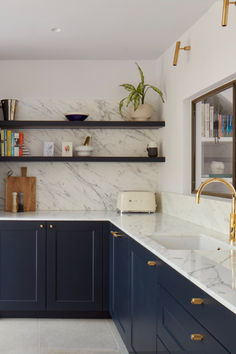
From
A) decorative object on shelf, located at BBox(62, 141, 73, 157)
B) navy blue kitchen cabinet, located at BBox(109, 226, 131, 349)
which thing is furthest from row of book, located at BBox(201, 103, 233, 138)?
decorative object on shelf, located at BBox(62, 141, 73, 157)

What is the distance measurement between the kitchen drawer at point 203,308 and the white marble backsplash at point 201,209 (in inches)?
37.7

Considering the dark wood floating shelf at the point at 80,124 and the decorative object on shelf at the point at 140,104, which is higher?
the decorative object on shelf at the point at 140,104

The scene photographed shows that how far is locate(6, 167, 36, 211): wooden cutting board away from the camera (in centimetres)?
486

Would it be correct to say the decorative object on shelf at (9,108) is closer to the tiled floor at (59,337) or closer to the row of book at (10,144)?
the row of book at (10,144)

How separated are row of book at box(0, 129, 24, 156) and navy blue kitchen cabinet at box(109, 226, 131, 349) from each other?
1.27m

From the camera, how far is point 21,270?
430cm

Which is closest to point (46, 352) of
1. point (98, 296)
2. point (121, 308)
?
point (121, 308)

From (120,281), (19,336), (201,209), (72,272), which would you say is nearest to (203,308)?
(201,209)

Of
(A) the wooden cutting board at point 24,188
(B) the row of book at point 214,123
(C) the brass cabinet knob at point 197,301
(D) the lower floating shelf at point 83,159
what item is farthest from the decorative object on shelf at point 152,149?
(C) the brass cabinet knob at point 197,301

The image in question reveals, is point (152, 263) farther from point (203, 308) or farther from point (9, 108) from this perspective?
point (9, 108)

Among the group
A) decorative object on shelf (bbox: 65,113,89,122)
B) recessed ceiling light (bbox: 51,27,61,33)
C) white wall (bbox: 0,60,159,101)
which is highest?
recessed ceiling light (bbox: 51,27,61,33)

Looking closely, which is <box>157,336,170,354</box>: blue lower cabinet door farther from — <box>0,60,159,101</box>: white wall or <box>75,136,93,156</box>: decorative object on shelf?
<box>0,60,159,101</box>: white wall

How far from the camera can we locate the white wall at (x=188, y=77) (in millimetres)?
3162

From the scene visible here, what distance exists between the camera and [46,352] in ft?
11.5
